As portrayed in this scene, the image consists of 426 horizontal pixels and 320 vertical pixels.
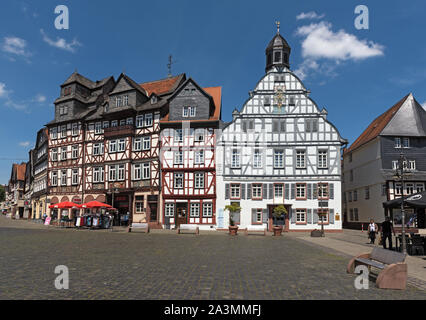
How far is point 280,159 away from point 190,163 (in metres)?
8.82

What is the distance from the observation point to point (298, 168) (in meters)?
33.2

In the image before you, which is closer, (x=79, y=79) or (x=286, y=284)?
(x=286, y=284)

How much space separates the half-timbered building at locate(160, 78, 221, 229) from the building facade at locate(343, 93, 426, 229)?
1729cm

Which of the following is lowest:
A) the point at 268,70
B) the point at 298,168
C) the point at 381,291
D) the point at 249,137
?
the point at 381,291

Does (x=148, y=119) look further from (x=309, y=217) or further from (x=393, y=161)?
(x=393, y=161)

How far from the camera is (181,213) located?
A: 111ft

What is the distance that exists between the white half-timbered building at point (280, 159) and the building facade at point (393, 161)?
618cm

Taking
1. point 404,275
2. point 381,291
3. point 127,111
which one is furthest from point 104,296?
point 127,111

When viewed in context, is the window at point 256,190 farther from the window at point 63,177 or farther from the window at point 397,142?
the window at point 63,177

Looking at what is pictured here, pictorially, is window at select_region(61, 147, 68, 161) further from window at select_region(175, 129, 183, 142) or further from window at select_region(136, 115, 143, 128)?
window at select_region(175, 129, 183, 142)

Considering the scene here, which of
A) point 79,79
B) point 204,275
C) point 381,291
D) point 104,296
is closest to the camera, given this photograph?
point 104,296

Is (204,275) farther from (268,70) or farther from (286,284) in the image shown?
(268,70)

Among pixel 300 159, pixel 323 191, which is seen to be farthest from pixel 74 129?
pixel 323 191

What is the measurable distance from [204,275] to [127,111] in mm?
30084
